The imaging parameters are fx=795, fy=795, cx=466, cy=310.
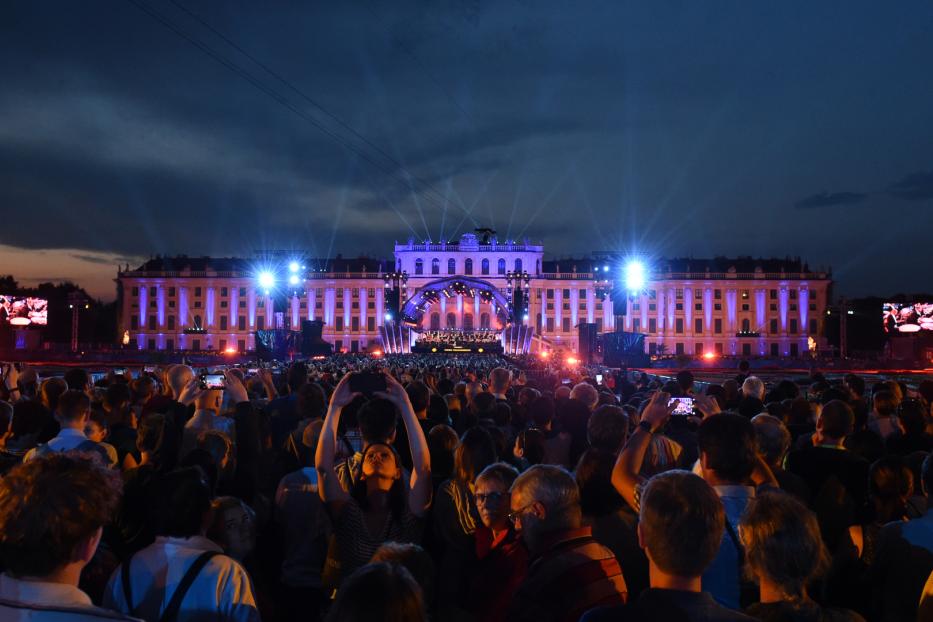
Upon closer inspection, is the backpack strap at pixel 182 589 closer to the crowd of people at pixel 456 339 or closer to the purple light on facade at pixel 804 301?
the crowd of people at pixel 456 339

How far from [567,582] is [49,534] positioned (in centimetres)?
194

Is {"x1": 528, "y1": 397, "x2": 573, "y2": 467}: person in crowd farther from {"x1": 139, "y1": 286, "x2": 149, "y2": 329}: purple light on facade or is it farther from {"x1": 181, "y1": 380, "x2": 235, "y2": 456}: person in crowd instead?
{"x1": 139, "y1": 286, "x2": 149, "y2": 329}: purple light on facade

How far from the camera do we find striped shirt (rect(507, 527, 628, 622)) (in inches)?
126

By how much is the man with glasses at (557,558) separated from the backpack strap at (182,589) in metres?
1.26

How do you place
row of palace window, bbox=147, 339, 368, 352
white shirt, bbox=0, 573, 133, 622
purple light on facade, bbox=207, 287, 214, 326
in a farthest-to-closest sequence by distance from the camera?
purple light on facade, bbox=207, 287, 214, 326
row of palace window, bbox=147, 339, 368, 352
white shirt, bbox=0, 573, 133, 622

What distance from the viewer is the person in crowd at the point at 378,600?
88.4 inches

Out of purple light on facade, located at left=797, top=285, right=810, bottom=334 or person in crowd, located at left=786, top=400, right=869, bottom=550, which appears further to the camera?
purple light on facade, located at left=797, top=285, right=810, bottom=334

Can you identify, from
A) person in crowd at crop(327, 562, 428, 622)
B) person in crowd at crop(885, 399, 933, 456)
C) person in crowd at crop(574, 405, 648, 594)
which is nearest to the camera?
person in crowd at crop(327, 562, 428, 622)

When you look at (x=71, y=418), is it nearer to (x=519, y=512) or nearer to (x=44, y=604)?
(x=44, y=604)

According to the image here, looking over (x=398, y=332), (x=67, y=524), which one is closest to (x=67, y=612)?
(x=67, y=524)

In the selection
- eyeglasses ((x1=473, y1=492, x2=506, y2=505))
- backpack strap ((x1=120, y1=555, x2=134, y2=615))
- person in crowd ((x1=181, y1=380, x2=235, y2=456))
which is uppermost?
person in crowd ((x1=181, y1=380, x2=235, y2=456))

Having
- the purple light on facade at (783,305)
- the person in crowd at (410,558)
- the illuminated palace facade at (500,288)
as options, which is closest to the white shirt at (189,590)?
the person in crowd at (410,558)

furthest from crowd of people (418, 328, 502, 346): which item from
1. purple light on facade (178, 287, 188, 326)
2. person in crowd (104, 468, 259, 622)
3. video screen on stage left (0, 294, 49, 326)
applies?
purple light on facade (178, 287, 188, 326)

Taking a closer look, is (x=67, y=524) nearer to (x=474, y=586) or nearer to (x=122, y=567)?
(x=122, y=567)
